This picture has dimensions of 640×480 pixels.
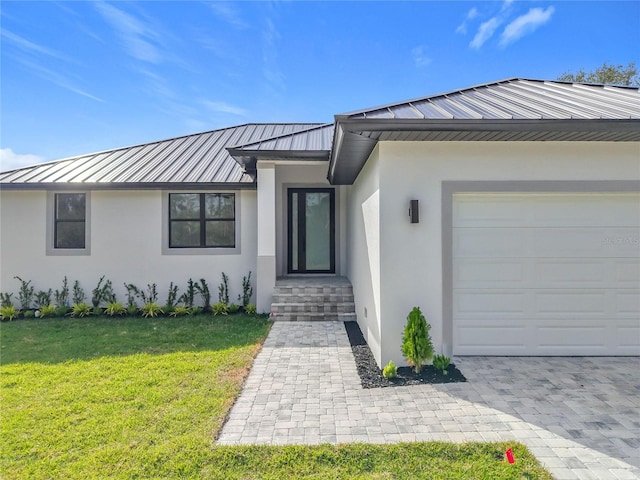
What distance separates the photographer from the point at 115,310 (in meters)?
8.58

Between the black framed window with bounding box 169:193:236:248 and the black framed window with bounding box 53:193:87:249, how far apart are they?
97.5 inches

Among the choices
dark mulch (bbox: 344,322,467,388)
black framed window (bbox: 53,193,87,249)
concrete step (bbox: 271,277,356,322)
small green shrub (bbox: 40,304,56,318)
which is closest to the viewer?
dark mulch (bbox: 344,322,467,388)

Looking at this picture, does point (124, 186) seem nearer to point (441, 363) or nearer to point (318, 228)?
point (318, 228)

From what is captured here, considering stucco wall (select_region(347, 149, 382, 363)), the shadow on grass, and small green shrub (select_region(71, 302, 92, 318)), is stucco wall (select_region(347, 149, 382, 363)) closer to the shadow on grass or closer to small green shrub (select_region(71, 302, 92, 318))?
the shadow on grass

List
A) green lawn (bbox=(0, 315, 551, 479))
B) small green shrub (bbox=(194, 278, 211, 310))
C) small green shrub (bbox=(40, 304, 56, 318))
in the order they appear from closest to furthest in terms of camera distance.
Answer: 1. green lawn (bbox=(0, 315, 551, 479))
2. small green shrub (bbox=(40, 304, 56, 318))
3. small green shrub (bbox=(194, 278, 211, 310))

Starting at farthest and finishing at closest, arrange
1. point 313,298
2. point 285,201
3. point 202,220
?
point 285,201 < point 202,220 < point 313,298

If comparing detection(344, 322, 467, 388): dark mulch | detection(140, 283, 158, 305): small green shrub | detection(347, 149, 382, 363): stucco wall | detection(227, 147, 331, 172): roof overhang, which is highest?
detection(227, 147, 331, 172): roof overhang

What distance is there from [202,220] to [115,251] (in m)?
2.51

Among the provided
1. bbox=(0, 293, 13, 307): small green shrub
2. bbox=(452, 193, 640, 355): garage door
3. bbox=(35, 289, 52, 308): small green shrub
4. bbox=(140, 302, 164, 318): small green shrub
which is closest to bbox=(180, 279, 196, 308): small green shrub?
bbox=(140, 302, 164, 318): small green shrub

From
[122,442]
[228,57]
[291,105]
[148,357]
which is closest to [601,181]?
[122,442]

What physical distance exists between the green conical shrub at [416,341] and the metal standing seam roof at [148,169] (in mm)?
6009

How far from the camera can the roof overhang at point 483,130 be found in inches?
164

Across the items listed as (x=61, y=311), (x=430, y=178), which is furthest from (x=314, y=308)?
(x=61, y=311)

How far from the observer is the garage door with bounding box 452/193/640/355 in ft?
16.8
